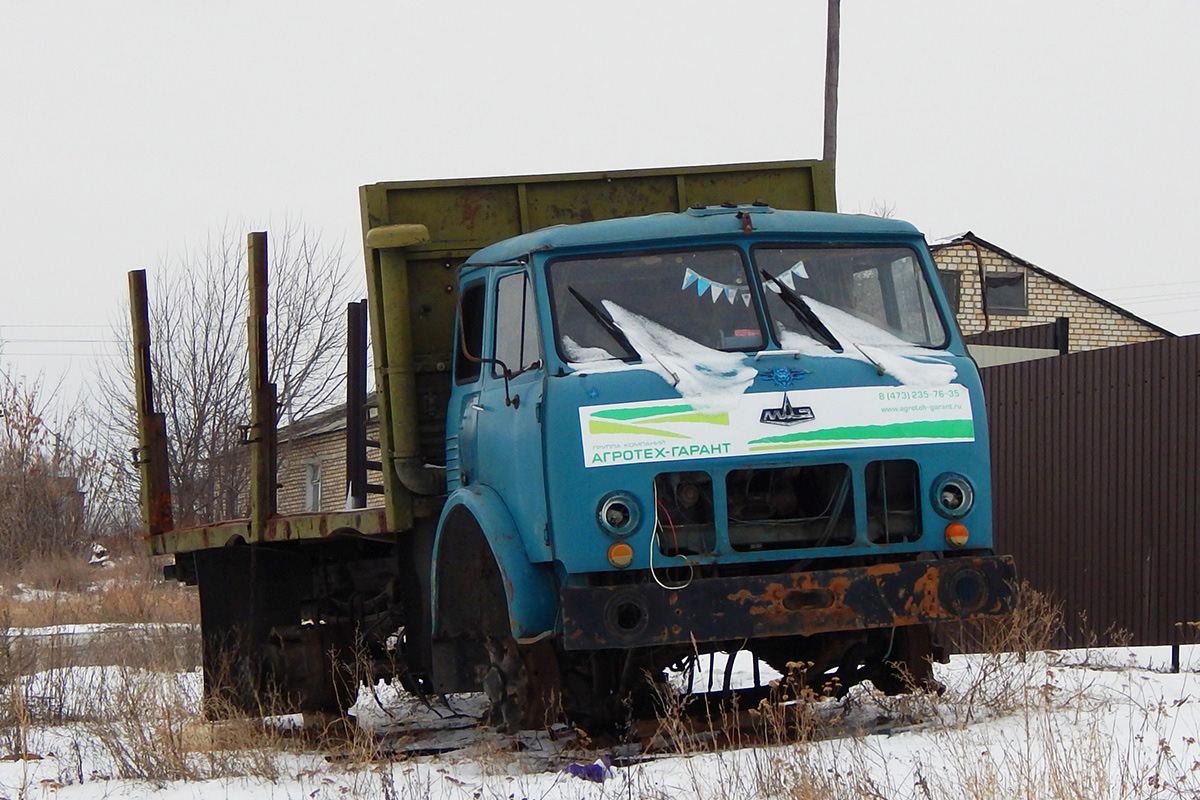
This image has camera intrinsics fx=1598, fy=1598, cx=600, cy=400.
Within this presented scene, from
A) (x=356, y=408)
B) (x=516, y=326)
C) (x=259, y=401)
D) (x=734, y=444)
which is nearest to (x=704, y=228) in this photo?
(x=516, y=326)

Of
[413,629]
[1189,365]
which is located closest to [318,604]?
[413,629]

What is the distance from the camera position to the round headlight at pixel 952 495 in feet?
21.9

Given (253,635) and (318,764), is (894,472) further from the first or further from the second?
(253,635)

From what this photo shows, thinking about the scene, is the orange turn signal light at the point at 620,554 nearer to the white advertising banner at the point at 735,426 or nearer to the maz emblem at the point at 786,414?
the white advertising banner at the point at 735,426

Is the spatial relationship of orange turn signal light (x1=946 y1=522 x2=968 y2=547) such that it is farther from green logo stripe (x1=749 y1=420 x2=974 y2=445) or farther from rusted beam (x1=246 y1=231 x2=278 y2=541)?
rusted beam (x1=246 y1=231 x2=278 y2=541)

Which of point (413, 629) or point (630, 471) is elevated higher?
point (630, 471)

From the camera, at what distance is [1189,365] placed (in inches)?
452

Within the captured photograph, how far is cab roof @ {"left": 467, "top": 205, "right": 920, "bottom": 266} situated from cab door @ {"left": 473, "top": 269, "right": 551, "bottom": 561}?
0.19 metres

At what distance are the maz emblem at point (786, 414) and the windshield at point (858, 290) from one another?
514 mm

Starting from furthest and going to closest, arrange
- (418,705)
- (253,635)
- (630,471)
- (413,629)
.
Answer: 1. (418,705)
2. (253,635)
3. (413,629)
4. (630,471)

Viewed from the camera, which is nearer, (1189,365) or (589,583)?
(589,583)

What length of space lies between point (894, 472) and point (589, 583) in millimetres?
1373

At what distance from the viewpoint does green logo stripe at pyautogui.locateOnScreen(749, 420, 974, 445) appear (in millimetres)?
6461

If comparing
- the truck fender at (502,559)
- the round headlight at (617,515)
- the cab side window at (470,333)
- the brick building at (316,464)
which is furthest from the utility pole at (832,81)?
the brick building at (316,464)
